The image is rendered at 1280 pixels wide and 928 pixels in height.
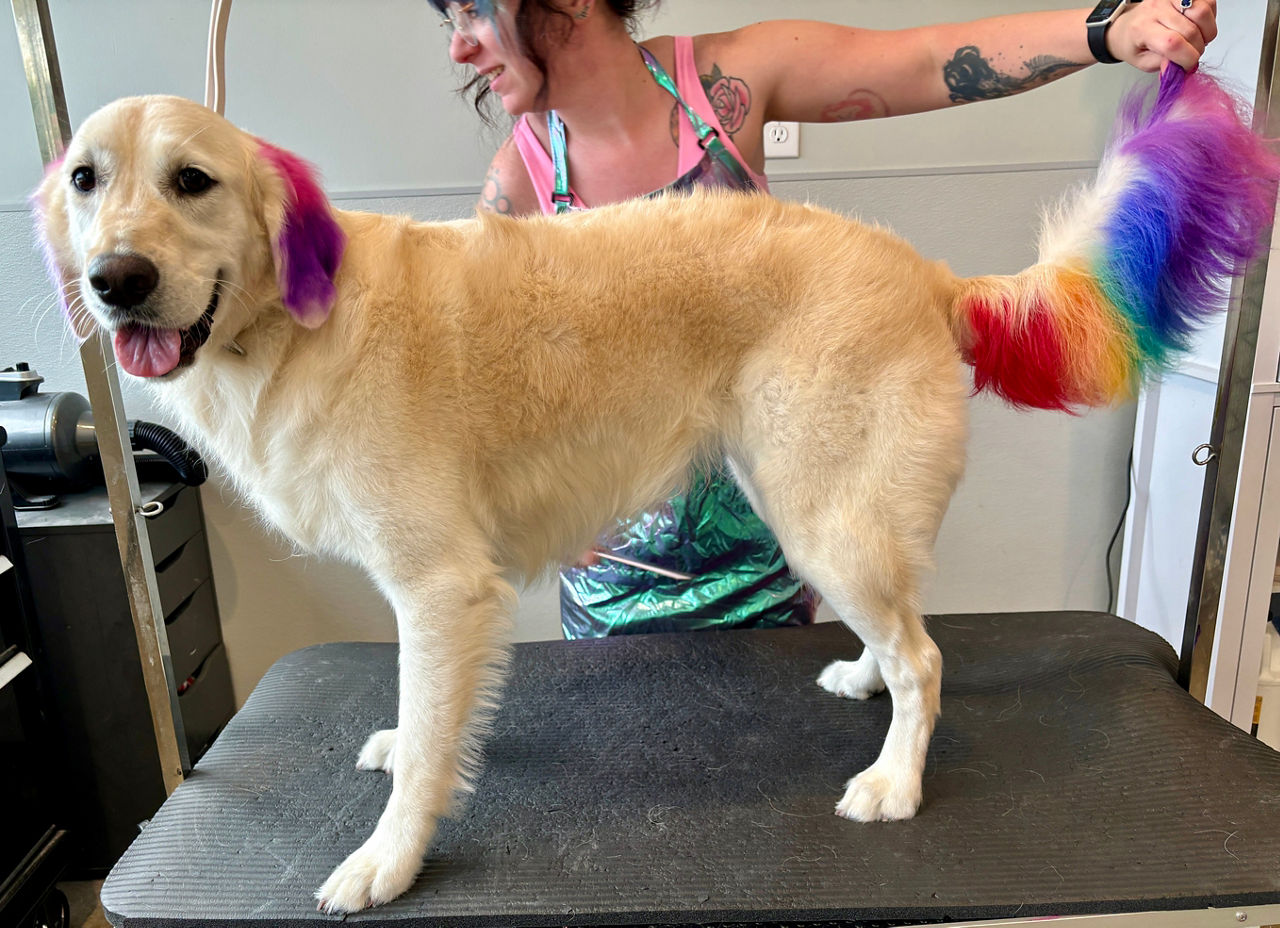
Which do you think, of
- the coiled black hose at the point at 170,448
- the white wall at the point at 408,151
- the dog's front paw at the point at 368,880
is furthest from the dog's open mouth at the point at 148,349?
the white wall at the point at 408,151

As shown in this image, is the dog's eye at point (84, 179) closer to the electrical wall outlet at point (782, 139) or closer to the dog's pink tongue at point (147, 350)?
the dog's pink tongue at point (147, 350)

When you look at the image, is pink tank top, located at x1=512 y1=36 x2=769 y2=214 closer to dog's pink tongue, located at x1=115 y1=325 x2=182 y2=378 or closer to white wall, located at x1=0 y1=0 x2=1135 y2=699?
white wall, located at x1=0 y1=0 x2=1135 y2=699

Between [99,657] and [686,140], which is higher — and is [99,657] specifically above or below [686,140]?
below

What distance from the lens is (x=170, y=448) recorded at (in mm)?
1892

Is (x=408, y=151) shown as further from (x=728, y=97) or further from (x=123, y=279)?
(x=123, y=279)

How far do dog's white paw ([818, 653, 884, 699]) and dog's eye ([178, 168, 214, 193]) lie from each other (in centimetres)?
115

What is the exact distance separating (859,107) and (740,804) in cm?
113

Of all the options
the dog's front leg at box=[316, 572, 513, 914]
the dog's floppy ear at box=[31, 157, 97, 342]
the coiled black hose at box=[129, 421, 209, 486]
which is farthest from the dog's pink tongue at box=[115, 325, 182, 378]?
the coiled black hose at box=[129, 421, 209, 486]

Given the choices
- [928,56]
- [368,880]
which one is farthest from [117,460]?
[928,56]

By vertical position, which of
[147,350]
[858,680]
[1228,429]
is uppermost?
[147,350]

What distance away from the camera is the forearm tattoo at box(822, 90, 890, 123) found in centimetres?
134

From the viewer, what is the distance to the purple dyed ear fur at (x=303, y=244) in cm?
89

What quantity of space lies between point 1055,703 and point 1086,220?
0.76 metres

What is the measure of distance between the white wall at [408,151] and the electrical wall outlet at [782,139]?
4cm
